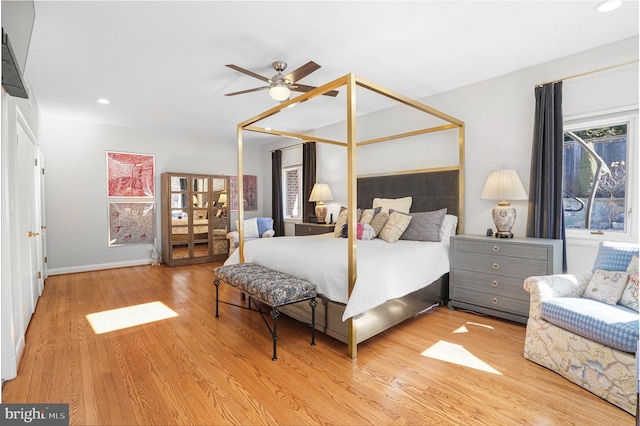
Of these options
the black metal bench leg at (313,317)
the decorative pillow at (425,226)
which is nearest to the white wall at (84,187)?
the black metal bench leg at (313,317)

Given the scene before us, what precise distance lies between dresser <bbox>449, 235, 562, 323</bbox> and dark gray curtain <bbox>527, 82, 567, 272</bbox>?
0.18m

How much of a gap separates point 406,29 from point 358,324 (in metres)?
2.36

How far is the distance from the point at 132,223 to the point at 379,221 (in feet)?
15.0

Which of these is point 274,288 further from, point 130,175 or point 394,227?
point 130,175

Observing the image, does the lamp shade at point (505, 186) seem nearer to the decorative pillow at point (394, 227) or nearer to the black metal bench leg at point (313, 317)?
the decorative pillow at point (394, 227)

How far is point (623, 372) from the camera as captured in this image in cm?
176

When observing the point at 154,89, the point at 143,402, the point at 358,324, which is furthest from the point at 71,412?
the point at 154,89

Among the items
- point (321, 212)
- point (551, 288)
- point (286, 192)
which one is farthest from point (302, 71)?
point (286, 192)

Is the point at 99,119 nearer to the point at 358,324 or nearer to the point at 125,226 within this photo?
the point at 125,226

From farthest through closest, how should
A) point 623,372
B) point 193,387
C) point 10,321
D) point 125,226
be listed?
1. point 125,226
2. point 10,321
3. point 193,387
4. point 623,372

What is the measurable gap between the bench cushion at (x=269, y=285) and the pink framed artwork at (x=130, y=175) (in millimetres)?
3764

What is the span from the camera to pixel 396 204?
4.17 metres

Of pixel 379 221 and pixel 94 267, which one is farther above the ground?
pixel 379 221

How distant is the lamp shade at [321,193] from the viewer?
17.5 feet
